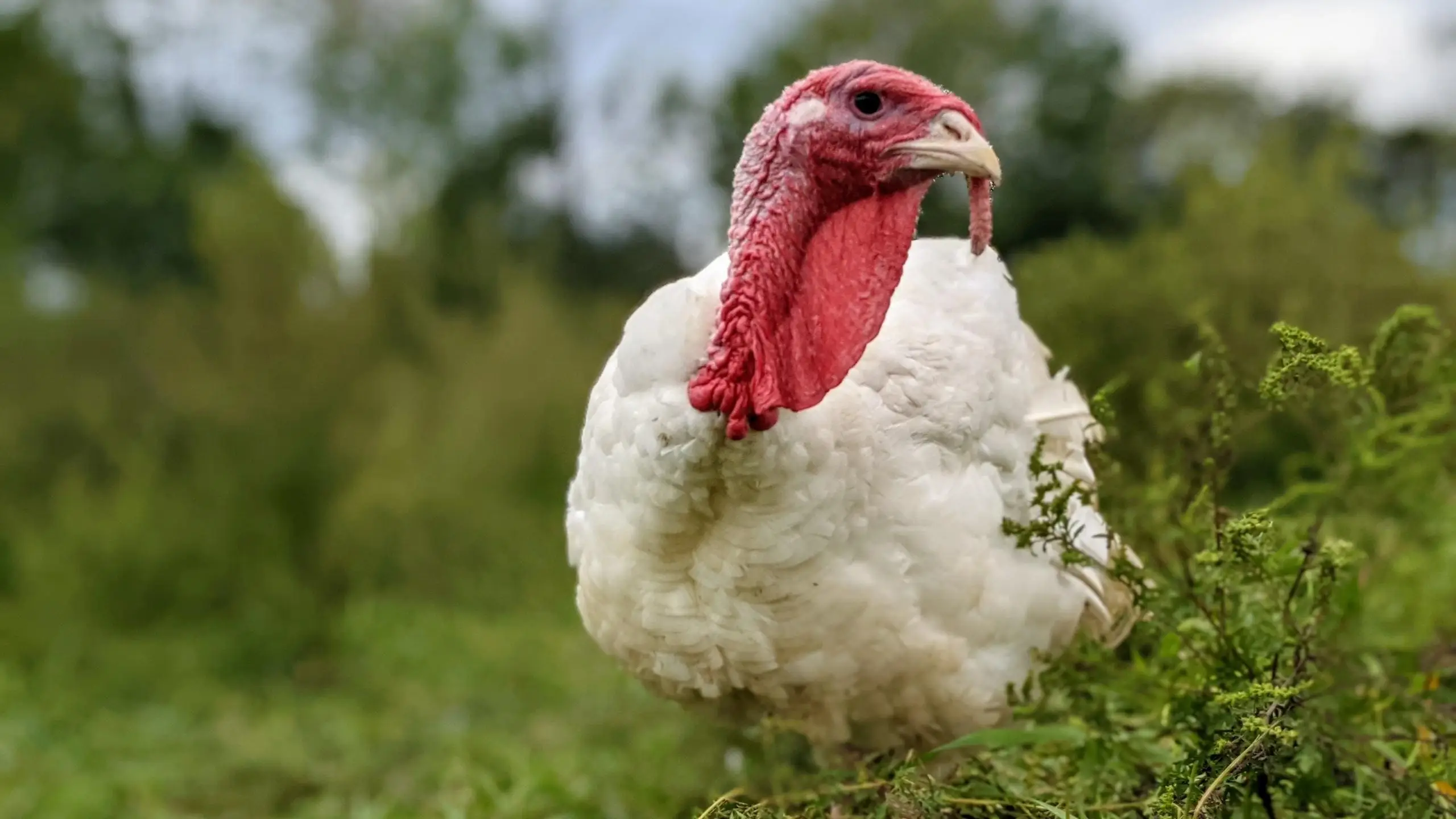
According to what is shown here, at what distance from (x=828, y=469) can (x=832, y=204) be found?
0.48 metres

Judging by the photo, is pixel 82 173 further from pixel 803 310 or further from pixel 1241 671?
pixel 1241 671

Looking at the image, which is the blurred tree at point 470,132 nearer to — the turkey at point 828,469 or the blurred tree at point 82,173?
the blurred tree at point 82,173

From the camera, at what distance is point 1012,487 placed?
238 cm

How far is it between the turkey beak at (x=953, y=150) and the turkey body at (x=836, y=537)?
0.36m

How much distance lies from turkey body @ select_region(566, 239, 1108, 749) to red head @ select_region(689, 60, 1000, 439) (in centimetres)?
10

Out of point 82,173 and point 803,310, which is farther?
point 82,173

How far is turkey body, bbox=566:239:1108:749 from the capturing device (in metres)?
1.97

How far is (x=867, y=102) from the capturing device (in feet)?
6.58

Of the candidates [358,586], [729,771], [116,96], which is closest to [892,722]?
[729,771]

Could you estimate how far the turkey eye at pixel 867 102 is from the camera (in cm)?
201

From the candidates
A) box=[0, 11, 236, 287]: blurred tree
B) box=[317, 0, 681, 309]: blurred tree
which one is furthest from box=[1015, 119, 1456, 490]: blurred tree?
box=[0, 11, 236, 287]: blurred tree

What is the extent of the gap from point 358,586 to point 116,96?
41.7ft

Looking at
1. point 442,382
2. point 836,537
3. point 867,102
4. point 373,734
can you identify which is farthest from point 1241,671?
point 442,382

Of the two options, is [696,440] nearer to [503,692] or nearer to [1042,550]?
[1042,550]
